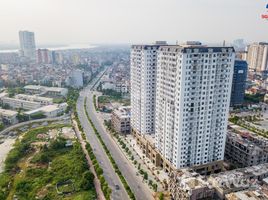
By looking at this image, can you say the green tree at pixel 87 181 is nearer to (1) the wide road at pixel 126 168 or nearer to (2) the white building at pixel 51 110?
(1) the wide road at pixel 126 168

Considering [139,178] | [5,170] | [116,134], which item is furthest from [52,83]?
[139,178]

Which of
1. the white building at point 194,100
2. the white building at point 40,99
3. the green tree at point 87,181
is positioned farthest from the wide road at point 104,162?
the white building at point 40,99

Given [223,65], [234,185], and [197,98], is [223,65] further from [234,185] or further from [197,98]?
[234,185]

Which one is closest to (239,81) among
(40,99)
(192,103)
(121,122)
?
(121,122)

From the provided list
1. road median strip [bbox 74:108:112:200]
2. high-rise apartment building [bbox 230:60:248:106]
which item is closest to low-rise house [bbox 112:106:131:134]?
road median strip [bbox 74:108:112:200]

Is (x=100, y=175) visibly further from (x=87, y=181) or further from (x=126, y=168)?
(x=126, y=168)

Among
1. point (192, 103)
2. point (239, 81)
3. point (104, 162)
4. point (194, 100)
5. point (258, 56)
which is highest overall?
point (258, 56)
